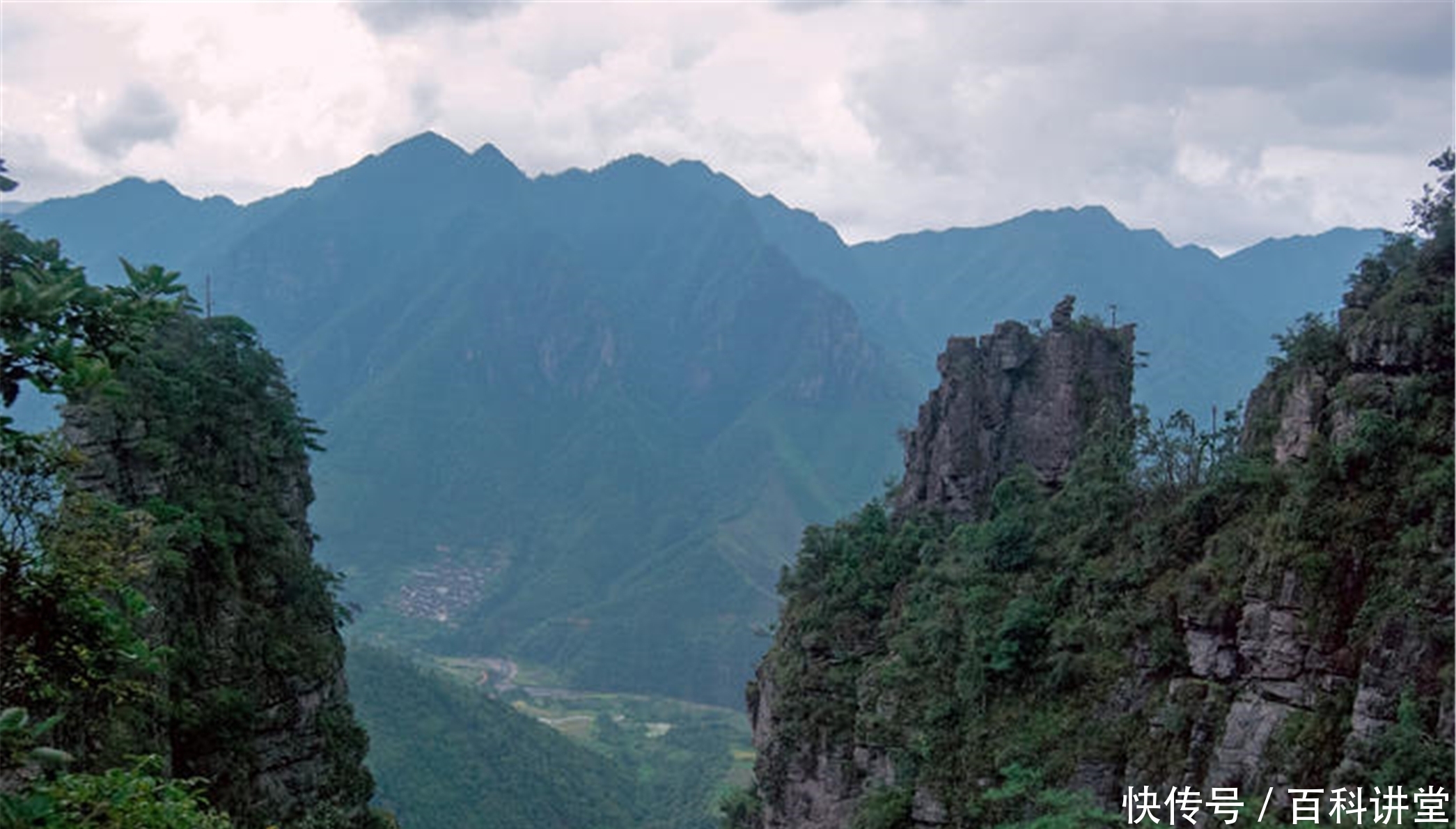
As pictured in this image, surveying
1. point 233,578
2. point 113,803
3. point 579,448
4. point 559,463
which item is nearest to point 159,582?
point 233,578

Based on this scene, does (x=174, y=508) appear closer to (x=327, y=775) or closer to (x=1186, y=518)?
(x=327, y=775)

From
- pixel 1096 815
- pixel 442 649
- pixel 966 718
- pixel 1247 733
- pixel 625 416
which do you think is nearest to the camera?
pixel 1096 815

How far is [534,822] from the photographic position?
58375 millimetres

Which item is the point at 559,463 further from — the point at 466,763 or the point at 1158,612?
the point at 1158,612

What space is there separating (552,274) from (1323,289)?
131m

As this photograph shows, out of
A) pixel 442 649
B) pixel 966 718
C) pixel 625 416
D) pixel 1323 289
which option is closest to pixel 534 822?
pixel 966 718

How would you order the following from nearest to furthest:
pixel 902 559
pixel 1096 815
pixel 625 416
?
1. pixel 1096 815
2. pixel 902 559
3. pixel 625 416

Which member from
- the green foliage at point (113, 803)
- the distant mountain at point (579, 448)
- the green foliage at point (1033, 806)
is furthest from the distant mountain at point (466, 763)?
the green foliage at point (113, 803)

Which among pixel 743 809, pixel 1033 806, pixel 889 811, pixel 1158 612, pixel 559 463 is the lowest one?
pixel 743 809

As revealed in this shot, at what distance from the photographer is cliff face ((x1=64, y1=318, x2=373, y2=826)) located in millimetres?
22188

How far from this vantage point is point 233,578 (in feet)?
81.6

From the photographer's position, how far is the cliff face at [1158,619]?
1883 centimetres

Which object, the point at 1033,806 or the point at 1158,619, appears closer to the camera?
the point at 1033,806

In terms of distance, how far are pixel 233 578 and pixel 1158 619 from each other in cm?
1994
